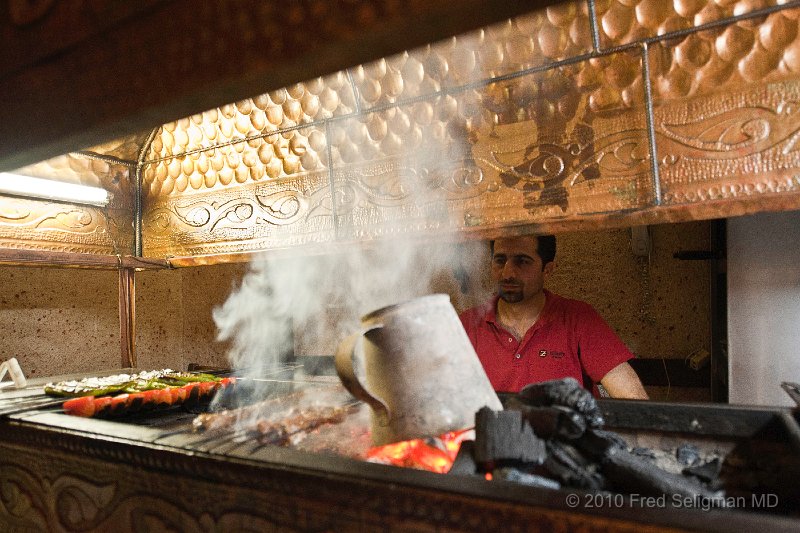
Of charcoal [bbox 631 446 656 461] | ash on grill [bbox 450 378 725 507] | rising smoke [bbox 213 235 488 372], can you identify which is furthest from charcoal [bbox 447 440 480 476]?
rising smoke [bbox 213 235 488 372]

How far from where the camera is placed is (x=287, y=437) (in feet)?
6.81

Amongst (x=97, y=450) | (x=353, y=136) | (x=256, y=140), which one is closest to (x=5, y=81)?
(x=97, y=450)

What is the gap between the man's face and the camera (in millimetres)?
3703

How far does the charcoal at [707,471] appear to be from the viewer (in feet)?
4.89

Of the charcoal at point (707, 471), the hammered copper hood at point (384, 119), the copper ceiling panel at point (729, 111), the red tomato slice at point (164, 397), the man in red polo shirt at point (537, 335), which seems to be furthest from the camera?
the man in red polo shirt at point (537, 335)

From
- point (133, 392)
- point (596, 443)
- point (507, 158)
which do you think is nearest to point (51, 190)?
point (133, 392)

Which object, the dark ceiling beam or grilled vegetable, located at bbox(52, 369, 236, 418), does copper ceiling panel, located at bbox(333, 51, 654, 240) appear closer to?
grilled vegetable, located at bbox(52, 369, 236, 418)

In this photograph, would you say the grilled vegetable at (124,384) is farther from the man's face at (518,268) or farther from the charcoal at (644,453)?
the charcoal at (644,453)

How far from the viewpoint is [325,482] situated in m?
1.29

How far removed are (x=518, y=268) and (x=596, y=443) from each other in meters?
2.32

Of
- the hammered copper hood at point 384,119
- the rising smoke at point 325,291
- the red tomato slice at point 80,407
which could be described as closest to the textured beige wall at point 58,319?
the rising smoke at point 325,291

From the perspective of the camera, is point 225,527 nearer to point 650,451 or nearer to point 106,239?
point 650,451

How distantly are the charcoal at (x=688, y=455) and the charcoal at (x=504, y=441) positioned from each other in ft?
1.97

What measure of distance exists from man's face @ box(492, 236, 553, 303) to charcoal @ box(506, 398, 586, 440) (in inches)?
87.6
